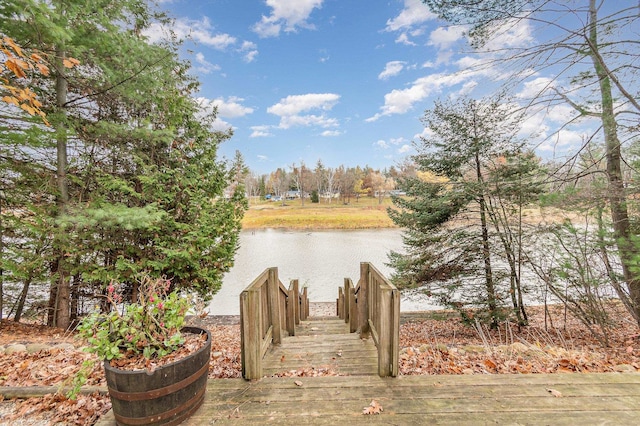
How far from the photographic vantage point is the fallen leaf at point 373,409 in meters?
1.73

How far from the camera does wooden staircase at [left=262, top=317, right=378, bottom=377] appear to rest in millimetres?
2273

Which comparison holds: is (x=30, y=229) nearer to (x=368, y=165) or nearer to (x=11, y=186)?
(x=11, y=186)

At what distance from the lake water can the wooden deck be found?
16.2 feet

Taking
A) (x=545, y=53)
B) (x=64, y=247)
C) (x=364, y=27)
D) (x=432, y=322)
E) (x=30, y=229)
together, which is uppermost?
(x=364, y=27)

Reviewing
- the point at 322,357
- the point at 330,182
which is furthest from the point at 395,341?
the point at 330,182

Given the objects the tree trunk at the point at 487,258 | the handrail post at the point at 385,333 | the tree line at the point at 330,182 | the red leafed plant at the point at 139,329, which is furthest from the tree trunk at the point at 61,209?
the tree line at the point at 330,182

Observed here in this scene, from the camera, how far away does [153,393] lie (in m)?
1.56

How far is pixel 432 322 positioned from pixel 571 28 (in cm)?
668

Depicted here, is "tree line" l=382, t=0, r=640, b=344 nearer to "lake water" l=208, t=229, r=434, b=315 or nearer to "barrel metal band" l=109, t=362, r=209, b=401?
"lake water" l=208, t=229, r=434, b=315

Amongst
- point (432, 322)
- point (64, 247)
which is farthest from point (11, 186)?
point (432, 322)

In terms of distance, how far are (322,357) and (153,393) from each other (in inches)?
58.6

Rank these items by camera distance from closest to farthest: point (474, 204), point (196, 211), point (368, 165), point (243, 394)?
point (243, 394) → point (196, 211) → point (474, 204) → point (368, 165)

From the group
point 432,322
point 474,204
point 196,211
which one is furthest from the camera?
point 432,322

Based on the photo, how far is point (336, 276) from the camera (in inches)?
428
